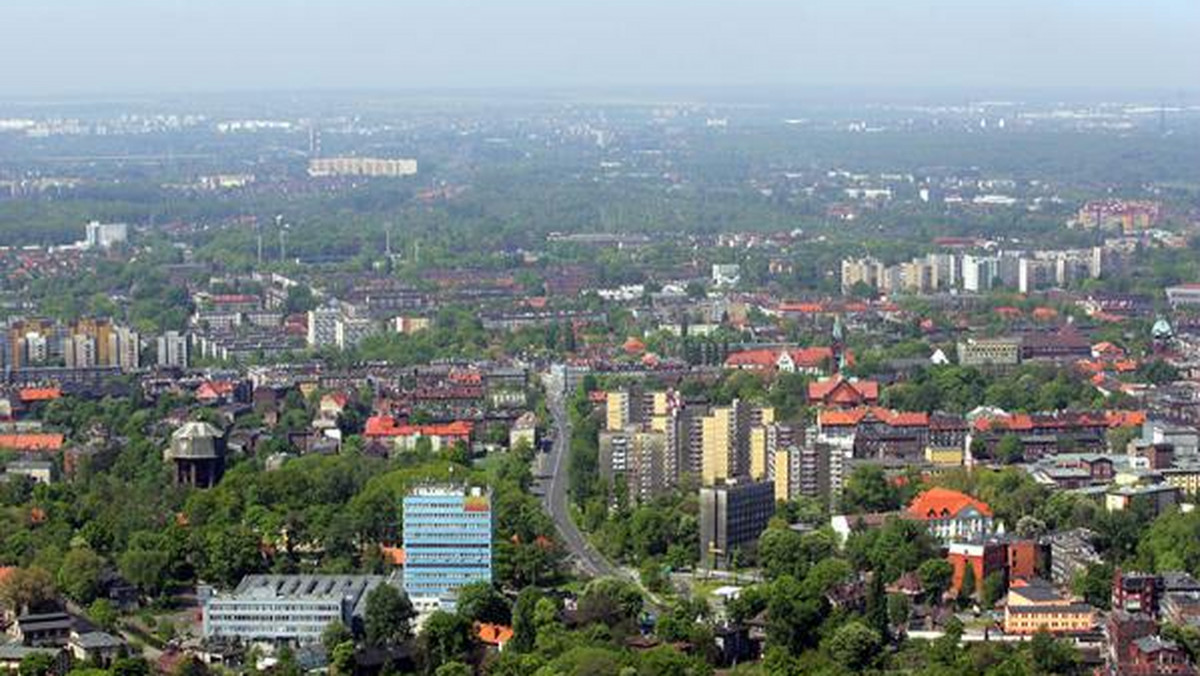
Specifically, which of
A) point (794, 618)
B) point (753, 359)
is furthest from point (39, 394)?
point (794, 618)

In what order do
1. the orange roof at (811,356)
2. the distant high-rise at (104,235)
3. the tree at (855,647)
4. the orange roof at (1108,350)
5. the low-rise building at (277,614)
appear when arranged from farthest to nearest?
the distant high-rise at (104,235)
the orange roof at (1108,350)
the orange roof at (811,356)
the low-rise building at (277,614)
the tree at (855,647)

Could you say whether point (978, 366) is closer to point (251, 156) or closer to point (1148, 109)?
point (251, 156)

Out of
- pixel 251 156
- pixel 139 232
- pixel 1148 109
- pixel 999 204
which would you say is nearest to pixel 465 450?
pixel 139 232

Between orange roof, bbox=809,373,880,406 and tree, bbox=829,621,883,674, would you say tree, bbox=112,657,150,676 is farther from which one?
orange roof, bbox=809,373,880,406

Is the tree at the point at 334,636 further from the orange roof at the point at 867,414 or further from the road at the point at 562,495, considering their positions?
the orange roof at the point at 867,414

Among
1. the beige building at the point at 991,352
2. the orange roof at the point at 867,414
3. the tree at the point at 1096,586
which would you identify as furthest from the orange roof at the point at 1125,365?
the tree at the point at 1096,586
